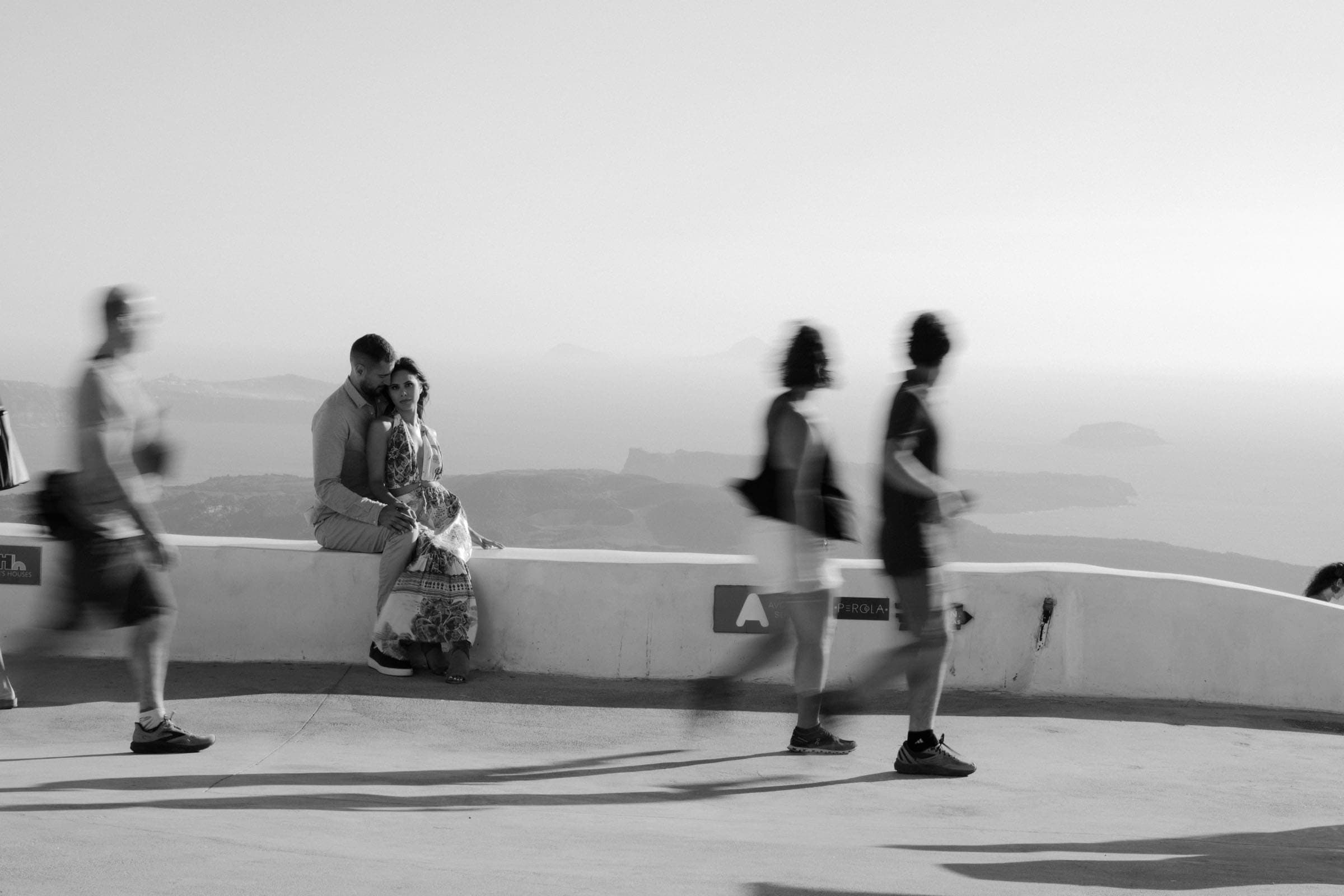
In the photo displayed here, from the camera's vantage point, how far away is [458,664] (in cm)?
631

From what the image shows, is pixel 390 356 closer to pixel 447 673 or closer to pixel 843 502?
pixel 447 673

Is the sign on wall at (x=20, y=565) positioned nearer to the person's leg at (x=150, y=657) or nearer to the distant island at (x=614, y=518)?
the person's leg at (x=150, y=657)

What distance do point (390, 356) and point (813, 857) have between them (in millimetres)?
3578

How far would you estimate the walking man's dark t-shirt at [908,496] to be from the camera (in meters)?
4.92

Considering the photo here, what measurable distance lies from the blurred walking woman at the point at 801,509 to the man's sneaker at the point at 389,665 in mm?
2092

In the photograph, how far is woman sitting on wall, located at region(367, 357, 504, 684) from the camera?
6.31 meters

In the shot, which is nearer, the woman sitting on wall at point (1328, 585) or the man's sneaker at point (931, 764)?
the man's sneaker at point (931, 764)

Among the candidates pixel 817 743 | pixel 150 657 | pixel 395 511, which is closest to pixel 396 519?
pixel 395 511

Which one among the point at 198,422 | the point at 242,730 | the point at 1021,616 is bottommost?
the point at 198,422

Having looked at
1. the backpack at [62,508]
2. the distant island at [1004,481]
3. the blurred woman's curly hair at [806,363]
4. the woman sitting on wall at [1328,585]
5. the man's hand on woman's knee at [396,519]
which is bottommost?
the distant island at [1004,481]

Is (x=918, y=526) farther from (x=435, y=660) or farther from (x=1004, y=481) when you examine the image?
(x=1004, y=481)

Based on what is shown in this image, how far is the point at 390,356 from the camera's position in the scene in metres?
6.40

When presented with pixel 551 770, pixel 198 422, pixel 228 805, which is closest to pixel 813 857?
pixel 551 770

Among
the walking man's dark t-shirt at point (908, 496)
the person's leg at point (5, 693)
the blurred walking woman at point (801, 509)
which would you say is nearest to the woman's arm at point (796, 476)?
the blurred walking woman at point (801, 509)
